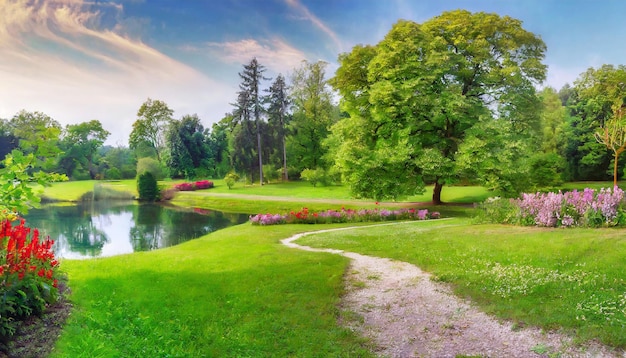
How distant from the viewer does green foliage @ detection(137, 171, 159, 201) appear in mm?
38375

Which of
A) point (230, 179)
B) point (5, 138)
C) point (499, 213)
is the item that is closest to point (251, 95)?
point (230, 179)

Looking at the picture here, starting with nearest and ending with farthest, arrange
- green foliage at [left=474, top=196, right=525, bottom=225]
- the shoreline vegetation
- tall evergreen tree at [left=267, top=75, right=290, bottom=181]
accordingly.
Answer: the shoreline vegetation < green foliage at [left=474, top=196, right=525, bottom=225] < tall evergreen tree at [left=267, top=75, right=290, bottom=181]

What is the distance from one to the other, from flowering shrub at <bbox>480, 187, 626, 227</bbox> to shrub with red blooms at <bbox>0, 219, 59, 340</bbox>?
437 inches

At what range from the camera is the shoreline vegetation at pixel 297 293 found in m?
4.82

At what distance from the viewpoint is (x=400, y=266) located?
8492 millimetres

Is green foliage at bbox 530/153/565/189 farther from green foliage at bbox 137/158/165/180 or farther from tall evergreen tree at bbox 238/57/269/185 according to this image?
green foliage at bbox 137/158/165/180

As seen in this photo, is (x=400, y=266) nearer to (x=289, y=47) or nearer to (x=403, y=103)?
(x=403, y=103)

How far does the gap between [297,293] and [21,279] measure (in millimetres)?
3854

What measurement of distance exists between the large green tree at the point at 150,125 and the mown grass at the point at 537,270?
49.9 m

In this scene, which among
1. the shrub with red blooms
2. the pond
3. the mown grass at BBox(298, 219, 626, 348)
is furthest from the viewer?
the pond


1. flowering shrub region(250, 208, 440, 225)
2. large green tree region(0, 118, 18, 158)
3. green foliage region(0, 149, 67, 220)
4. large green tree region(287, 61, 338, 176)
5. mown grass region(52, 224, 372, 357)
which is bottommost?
flowering shrub region(250, 208, 440, 225)

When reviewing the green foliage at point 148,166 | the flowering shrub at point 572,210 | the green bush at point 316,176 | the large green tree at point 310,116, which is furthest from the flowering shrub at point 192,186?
the flowering shrub at point 572,210

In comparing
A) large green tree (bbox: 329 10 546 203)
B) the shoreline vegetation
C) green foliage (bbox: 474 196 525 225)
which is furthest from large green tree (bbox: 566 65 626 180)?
the shoreline vegetation

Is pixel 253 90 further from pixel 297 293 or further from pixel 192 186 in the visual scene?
pixel 297 293
